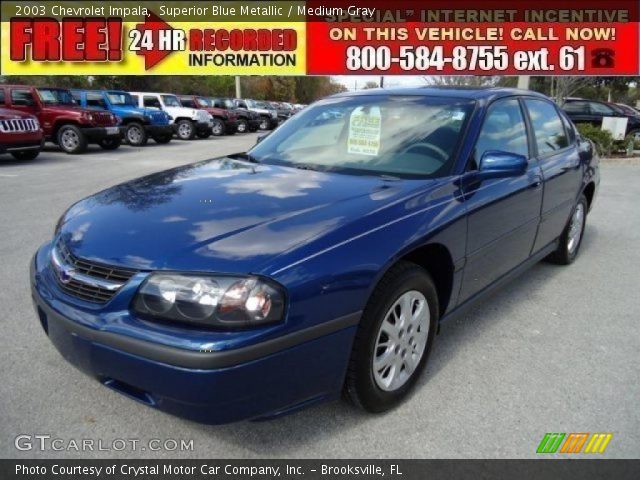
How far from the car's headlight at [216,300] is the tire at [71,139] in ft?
44.3

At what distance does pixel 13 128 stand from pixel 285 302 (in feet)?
37.6

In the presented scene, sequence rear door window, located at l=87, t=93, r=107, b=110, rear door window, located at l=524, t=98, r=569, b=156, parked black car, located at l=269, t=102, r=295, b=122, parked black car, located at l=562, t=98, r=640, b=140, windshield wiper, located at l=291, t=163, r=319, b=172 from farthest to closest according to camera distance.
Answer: parked black car, located at l=269, t=102, r=295, b=122, parked black car, located at l=562, t=98, r=640, b=140, rear door window, located at l=87, t=93, r=107, b=110, rear door window, located at l=524, t=98, r=569, b=156, windshield wiper, located at l=291, t=163, r=319, b=172

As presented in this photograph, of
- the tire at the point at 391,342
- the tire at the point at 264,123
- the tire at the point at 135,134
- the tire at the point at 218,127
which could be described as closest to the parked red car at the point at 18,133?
the tire at the point at 135,134

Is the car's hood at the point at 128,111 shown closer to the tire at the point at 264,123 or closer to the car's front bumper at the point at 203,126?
the car's front bumper at the point at 203,126

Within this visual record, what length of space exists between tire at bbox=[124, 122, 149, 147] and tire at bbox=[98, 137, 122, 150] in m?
1.26

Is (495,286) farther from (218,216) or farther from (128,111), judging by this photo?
(128,111)

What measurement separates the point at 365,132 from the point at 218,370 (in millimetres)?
1939

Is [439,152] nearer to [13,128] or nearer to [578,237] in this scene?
[578,237]

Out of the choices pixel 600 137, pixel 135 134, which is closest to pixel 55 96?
pixel 135 134

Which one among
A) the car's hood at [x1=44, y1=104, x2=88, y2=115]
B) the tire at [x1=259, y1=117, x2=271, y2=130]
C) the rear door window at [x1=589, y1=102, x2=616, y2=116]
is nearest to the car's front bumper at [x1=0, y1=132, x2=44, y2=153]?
the car's hood at [x1=44, y1=104, x2=88, y2=115]

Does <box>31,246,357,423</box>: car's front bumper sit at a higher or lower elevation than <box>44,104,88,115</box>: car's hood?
lower

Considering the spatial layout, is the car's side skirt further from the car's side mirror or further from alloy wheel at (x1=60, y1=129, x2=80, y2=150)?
alloy wheel at (x1=60, y1=129, x2=80, y2=150)

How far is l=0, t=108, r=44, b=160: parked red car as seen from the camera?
11023 mm
